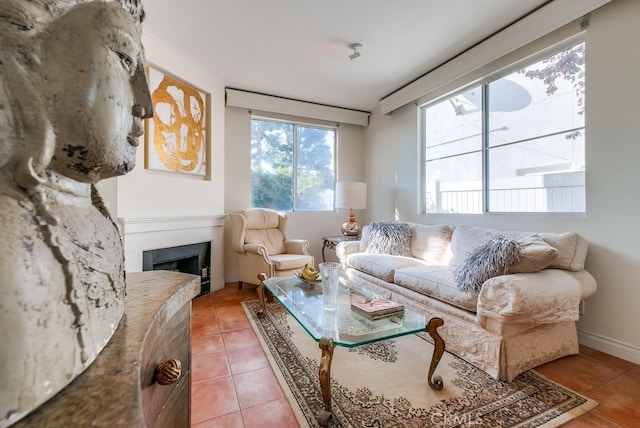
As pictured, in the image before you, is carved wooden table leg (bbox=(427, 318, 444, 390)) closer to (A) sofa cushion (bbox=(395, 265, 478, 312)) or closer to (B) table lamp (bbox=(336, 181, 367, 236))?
(A) sofa cushion (bbox=(395, 265, 478, 312))

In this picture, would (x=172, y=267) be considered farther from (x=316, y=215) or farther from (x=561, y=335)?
(x=561, y=335)

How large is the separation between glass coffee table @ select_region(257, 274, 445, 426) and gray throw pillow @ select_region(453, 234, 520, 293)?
47 centimetres

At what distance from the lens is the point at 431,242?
9.40 ft

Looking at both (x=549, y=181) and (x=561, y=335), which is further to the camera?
(x=549, y=181)

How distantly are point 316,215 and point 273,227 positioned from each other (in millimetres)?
840

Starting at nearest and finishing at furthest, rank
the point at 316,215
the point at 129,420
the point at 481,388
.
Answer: the point at 129,420, the point at 481,388, the point at 316,215

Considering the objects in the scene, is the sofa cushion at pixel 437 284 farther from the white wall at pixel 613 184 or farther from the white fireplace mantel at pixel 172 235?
the white fireplace mantel at pixel 172 235

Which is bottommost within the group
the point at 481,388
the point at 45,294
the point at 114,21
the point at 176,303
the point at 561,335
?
the point at 481,388

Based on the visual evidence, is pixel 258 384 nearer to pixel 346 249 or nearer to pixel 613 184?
pixel 346 249

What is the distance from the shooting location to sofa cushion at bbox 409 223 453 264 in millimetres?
2801

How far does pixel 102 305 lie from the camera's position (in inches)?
16.8

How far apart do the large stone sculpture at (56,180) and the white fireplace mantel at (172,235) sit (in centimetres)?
200

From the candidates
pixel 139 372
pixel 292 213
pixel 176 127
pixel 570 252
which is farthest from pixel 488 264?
pixel 176 127

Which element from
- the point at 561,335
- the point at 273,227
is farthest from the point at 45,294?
the point at 273,227
